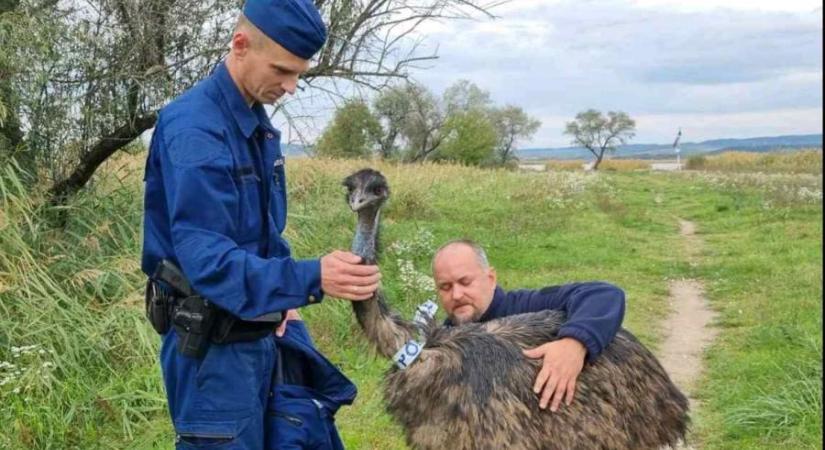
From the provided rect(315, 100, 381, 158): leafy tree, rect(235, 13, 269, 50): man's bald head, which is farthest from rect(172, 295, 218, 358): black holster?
rect(315, 100, 381, 158): leafy tree

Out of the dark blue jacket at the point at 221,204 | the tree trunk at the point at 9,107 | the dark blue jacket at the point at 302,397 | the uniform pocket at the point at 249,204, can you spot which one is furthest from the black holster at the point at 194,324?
the tree trunk at the point at 9,107

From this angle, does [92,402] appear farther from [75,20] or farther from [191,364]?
[75,20]

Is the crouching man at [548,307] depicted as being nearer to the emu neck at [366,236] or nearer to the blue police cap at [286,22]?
the emu neck at [366,236]

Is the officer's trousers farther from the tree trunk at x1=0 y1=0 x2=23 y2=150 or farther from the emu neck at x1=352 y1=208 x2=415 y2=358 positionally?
the tree trunk at x1=0 y1=0 x2=23 y2=150

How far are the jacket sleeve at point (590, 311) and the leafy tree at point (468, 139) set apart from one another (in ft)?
123

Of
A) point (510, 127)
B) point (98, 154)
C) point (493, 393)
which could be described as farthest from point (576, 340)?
point (510, 127)

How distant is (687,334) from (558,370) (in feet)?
19.3

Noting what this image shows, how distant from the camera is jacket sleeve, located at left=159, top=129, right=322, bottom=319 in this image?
2.63m

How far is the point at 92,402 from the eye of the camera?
19.0ft

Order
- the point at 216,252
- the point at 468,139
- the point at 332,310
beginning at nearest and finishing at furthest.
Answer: the point at 216,252 → the point at 332,310 → the point at 468,139

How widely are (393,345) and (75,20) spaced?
5.88m

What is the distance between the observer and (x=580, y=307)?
3559 mm

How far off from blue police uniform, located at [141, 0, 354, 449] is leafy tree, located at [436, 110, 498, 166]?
38.4 m

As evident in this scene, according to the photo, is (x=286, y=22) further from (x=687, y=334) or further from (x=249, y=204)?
(x=687, y=334)
